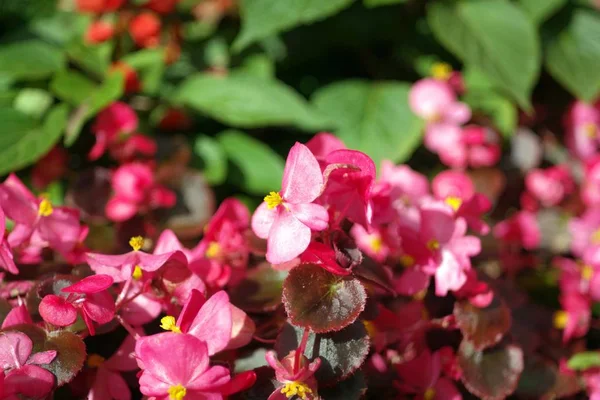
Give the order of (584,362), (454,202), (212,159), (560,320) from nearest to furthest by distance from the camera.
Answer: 1. (454,202)
2. (584,362)
3. (560,320)
4. (212,159)

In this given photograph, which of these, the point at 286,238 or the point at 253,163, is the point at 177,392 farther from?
the point at 253,163

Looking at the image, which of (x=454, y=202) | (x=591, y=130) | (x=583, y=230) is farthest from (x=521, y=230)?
(x=454, y=202)

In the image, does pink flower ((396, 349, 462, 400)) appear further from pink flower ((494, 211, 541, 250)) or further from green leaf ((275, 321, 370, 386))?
pink flower ((494, 211, 541, 250))

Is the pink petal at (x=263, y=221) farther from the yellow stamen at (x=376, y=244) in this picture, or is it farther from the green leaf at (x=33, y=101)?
the green leaf at (x=33, y=101)

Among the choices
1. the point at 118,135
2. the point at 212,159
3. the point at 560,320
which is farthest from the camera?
the point at 212,159

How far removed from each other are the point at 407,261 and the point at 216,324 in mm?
357

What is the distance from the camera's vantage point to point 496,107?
57.6 inches

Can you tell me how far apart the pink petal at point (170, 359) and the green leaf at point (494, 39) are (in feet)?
3.01

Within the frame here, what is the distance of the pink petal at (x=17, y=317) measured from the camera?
2.20 ft

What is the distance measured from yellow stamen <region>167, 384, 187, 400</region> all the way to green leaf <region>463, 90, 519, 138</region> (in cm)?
108

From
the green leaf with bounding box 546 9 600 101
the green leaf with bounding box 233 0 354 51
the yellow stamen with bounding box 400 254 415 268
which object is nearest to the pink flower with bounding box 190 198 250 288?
the yellow stamen with bounding box 400 254 415 268

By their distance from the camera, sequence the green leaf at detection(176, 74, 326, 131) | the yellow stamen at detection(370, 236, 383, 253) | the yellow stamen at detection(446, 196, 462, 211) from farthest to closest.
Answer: the green leaf at detection(176, 74, 326, 131)
the yellow stamen at detection(370, 236, 383, 253)
the yellow stamen at detection(446, 196, 462, 211)

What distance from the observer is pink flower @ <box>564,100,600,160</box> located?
1.51 m

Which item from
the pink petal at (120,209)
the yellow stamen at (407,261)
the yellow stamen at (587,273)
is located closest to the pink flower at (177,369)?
the yellow stamen at (407,261)
